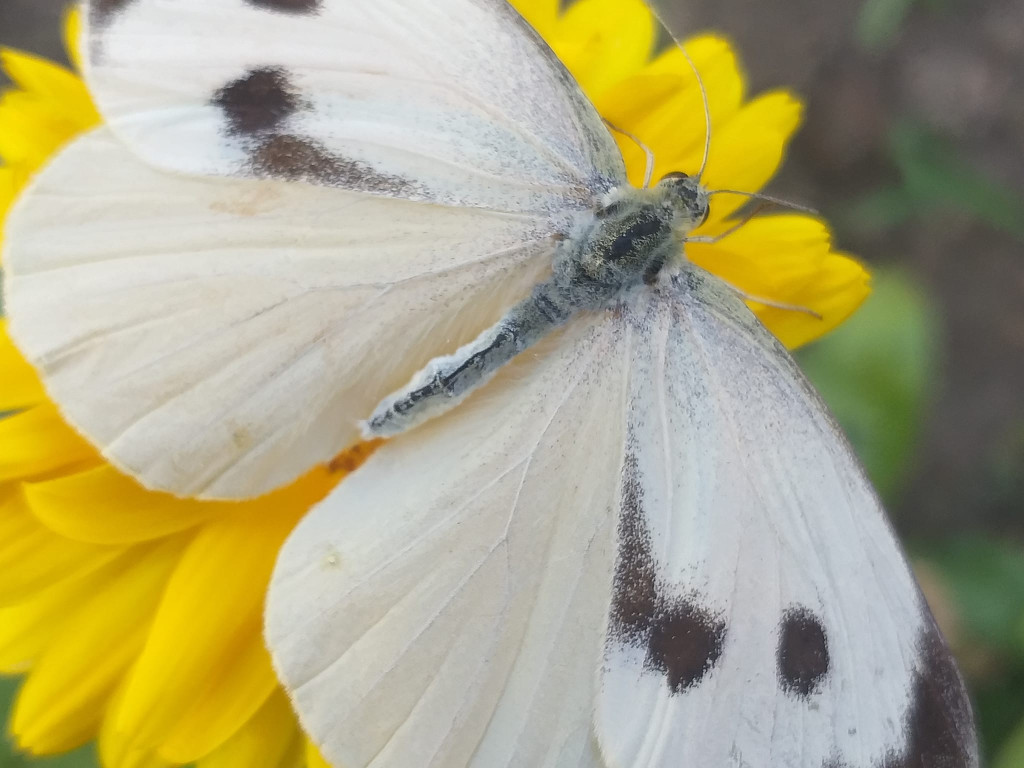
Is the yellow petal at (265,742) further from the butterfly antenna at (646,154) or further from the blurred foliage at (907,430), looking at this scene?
the blurred foliage at (907,430)

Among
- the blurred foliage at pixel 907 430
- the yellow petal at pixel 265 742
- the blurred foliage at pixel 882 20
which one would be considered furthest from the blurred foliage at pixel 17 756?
the blurred foliage at pixel 882 20

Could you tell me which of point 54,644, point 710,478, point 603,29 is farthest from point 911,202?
point 54,644

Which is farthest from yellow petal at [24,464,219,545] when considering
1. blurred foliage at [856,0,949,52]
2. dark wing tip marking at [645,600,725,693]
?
blurred foliage at [856,0,949,52]

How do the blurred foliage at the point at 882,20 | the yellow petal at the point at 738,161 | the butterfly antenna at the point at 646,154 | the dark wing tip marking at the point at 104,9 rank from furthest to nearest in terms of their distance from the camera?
the blurred foliage at the point at 882,20 → the yellow petal at the point at 738,161 → the butterfly antenna at the point at 646,154 → the dark wing tip marking at the point at 104,9

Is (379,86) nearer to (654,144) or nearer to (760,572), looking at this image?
(654,144)

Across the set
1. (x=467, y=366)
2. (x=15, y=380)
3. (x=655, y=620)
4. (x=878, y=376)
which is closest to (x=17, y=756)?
(x=15, y=380)

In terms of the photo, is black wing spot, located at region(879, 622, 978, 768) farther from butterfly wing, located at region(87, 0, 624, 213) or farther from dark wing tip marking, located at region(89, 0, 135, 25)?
dark wing tip marking, located at region(89, 0, 135, 25)
